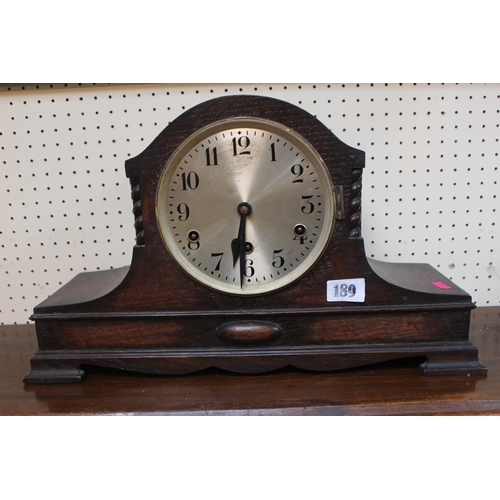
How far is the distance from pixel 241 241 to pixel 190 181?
0.19m

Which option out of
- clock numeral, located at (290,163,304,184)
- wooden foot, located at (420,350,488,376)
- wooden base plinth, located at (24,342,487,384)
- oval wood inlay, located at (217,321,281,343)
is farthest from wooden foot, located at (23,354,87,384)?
wooden foot, located at (420,350,488,376)

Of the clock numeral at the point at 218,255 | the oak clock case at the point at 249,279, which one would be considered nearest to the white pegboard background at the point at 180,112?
the oak clock case at the point at 249,279

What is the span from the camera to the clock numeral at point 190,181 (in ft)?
3.51

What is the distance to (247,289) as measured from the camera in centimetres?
112

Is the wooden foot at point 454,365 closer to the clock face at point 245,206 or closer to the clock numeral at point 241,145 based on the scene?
the clock face at point 245,206

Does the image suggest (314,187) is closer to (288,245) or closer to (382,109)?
(288,245)

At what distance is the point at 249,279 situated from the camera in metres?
1.12

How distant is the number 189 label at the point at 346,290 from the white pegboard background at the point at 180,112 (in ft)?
1.42

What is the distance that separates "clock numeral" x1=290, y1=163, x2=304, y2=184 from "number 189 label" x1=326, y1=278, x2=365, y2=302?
263 millimetres

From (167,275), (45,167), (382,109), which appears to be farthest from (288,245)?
(45,167)

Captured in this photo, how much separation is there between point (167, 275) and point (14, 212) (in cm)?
70

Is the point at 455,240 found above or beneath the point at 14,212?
beneath

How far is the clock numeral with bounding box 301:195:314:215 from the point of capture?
1.07 metres

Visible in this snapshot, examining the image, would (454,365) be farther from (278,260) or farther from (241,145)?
(241,145)
